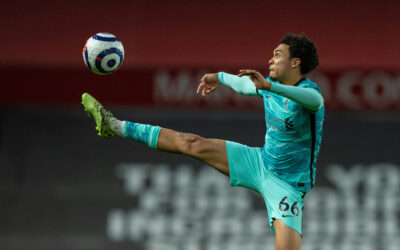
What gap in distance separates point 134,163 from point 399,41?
3683mm

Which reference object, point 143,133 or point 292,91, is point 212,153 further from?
point 292,91

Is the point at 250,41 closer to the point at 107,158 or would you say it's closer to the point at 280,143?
the point at 107,158

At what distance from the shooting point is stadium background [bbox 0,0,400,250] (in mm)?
10641

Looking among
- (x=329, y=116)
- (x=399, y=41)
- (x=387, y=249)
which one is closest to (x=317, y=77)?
(x=329, y=116)

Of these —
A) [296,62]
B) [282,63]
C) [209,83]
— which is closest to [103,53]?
[209,83]

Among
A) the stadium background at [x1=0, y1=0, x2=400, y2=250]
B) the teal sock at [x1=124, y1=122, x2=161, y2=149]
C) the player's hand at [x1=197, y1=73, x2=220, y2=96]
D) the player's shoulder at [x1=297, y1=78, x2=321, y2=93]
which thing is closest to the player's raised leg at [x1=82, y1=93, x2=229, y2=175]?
the teal sock at [x1=124, y1=122, x2=161, y2=149]

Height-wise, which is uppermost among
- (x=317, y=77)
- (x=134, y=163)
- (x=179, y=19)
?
(x=179, y=19)

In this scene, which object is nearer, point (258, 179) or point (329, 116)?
point (258, 179)

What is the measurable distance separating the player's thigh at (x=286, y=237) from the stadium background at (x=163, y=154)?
418cm

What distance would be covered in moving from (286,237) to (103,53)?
206cm

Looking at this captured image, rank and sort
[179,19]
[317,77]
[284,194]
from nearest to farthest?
[284,194] < [317,77] < [179,19]

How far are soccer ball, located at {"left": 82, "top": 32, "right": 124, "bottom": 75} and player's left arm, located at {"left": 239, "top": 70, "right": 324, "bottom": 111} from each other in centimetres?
131

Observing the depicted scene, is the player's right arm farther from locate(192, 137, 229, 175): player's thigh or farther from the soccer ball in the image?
the soccer ball

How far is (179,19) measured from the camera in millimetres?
11148
